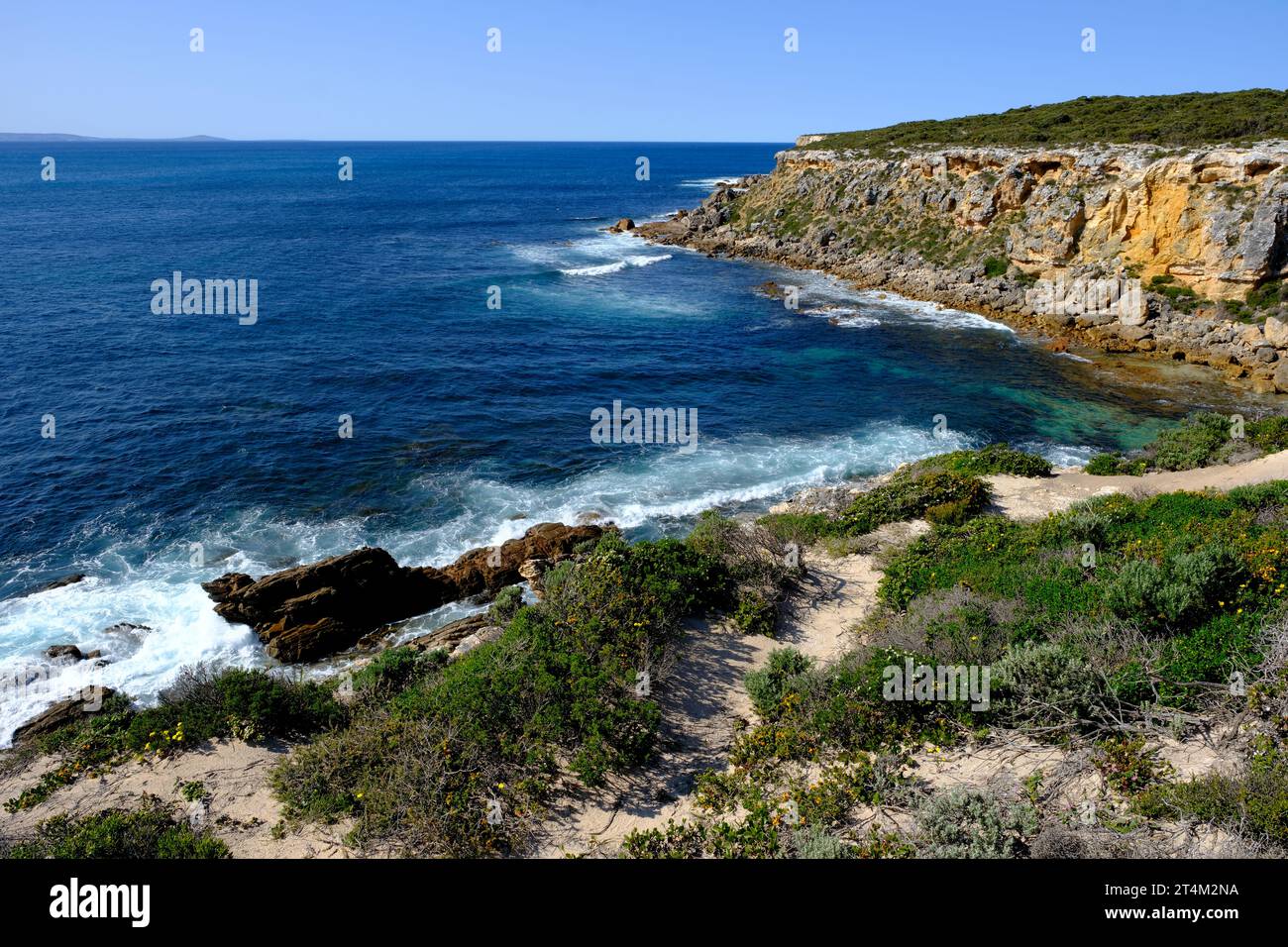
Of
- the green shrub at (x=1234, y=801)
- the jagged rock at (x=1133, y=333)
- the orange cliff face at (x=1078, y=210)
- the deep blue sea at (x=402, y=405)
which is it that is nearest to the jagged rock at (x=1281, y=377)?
the deep blue sea at (x=402, y=405)

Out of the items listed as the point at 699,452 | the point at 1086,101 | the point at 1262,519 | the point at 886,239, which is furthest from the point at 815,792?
the point at 1086,101

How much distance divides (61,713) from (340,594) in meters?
6.39

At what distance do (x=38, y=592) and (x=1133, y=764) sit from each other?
26.5 metres

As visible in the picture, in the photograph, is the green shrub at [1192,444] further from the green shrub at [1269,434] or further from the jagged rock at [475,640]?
the jagged rock at [475,640]

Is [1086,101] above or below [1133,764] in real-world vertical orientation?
above

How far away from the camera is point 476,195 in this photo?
123m

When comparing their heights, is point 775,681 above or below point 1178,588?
below

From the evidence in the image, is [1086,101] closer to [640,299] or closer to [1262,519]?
[640,299]

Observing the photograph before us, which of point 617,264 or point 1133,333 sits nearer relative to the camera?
point 1133,333

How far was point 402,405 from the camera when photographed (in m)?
34.0

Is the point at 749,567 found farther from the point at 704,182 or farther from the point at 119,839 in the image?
the point at 704,182

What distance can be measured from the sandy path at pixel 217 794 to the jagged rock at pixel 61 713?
320 centimetres

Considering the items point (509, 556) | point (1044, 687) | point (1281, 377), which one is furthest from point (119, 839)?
point (1281, 377)
